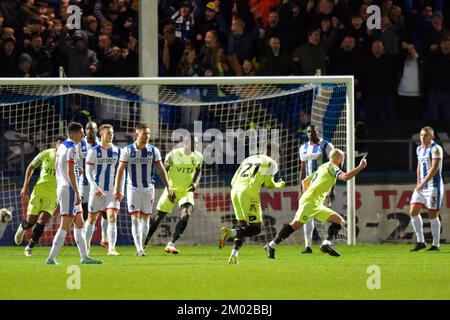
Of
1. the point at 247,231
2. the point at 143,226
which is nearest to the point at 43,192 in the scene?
the point at 143,226

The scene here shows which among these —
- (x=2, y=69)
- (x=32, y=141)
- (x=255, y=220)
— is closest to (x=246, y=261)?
(x=255, y=220)

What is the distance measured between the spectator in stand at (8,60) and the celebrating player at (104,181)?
310cm

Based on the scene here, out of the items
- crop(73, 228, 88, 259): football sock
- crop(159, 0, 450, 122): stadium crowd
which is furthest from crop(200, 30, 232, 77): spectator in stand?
crop(73, 228, 88, 259): football sock

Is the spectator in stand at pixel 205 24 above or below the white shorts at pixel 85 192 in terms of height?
above

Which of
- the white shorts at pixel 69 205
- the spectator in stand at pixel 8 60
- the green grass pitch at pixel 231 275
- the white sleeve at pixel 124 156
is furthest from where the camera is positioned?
the spectator in stand at pixel 8 60

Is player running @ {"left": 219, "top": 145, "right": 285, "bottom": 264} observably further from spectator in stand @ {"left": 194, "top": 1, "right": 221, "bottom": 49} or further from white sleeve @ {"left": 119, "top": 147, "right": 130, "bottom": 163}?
spectator in stand @ {"left": 194, "top": 1, "right": 221, "bottom": 49}

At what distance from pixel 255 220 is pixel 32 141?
5.34 m

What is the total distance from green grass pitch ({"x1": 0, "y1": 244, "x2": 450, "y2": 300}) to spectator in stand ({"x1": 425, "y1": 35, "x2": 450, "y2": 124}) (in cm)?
335

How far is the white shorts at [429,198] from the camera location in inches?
806

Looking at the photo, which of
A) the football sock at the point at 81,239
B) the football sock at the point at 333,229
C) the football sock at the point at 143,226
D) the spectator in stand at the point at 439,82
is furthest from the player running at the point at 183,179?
the spectator in stand at the point at 439,82

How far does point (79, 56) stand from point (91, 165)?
11.5 ft

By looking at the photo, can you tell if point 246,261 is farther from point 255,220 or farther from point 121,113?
point 121,113

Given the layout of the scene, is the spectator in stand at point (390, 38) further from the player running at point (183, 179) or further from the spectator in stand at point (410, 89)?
the player running at point (183, 179)

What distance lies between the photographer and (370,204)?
22250 mm
